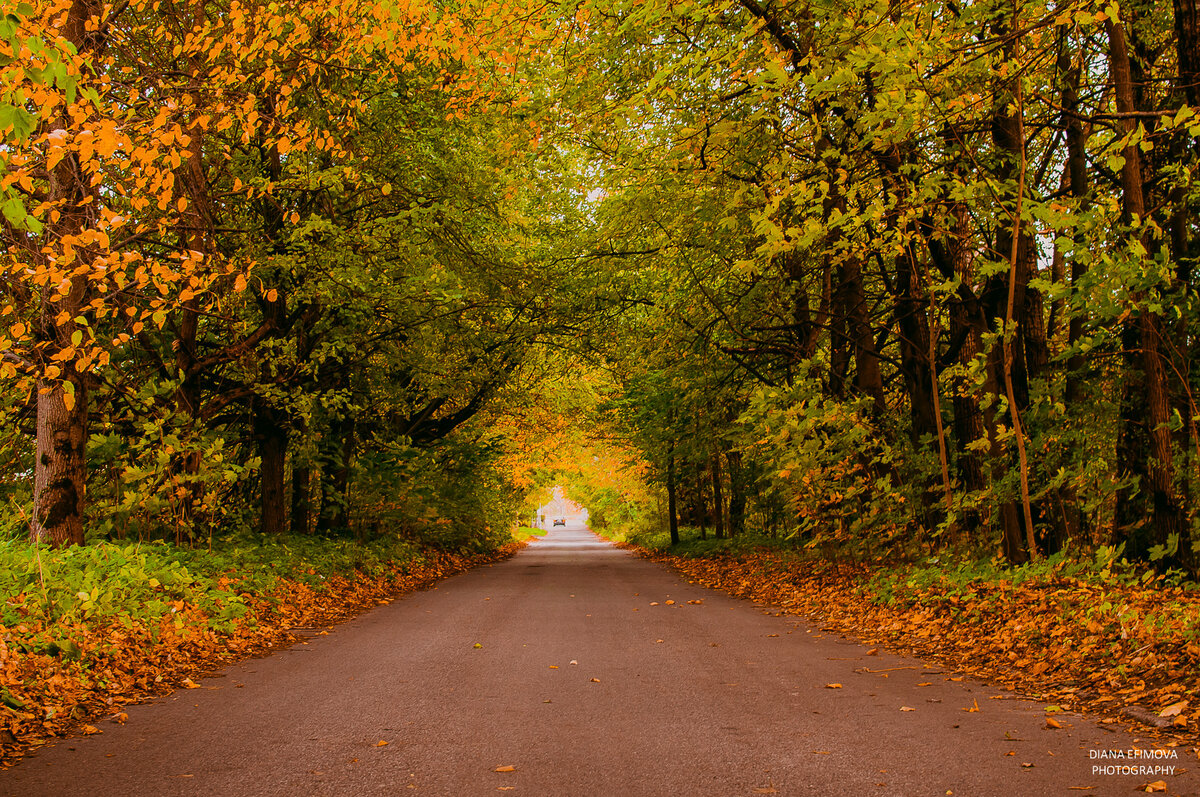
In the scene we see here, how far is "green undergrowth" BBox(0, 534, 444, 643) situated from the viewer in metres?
6.99

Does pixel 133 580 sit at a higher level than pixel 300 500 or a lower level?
lower

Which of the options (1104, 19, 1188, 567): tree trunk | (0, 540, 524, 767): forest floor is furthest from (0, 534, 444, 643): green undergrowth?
(1104, 19, 1188, 567): tree trunk

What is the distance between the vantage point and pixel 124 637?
6938 mm

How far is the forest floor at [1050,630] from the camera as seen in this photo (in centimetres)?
531

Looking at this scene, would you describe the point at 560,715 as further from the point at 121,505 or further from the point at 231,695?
the point at 121,505

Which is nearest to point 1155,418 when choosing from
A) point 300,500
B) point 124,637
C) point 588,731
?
point 588,731

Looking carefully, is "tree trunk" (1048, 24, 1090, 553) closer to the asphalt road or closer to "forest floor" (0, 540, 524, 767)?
the asphalt road

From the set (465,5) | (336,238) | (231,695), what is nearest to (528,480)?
(336,238)

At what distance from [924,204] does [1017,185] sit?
3.45 feet

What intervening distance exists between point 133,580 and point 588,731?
18.8ft

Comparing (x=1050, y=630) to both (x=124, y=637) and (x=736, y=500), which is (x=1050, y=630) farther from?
(x=736, y=500)

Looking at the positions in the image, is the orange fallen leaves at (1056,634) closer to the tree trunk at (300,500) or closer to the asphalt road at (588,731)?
the asphalt road at (588,731)

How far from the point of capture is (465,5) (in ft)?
33.1

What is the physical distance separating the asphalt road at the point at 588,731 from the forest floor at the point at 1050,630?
0.44 m
